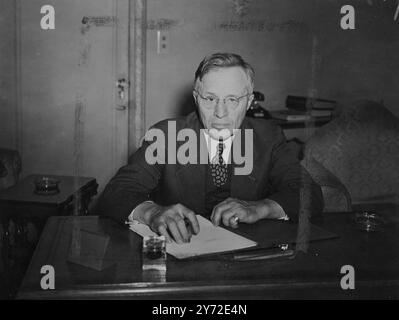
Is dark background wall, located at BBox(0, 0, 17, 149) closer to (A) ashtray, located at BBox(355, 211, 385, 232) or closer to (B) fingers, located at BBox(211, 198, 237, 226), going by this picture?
(B) fingers, located at BBox(211, 198, 237, 226)

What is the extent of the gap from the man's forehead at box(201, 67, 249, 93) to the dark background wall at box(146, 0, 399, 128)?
2.73m

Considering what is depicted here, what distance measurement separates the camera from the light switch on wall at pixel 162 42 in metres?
4.78

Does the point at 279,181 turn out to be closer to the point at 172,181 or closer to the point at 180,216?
the point at 172,181

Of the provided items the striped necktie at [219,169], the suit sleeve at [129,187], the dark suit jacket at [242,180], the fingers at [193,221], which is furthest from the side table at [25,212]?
the fingers at [193,221]

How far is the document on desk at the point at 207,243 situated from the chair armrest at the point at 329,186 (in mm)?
1009

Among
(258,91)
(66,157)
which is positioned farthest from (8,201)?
(258,91)

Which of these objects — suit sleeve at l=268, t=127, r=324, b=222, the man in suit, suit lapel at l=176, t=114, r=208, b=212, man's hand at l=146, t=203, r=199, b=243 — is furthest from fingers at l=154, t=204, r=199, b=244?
suit lapel at l=176, t=114, r=208, b=212

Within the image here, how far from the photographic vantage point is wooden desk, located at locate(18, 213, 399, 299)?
4.25 feet

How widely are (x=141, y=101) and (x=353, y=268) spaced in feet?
12.0

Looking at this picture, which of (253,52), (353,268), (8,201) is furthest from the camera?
(253,52)

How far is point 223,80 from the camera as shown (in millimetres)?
2166

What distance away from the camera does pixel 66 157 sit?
490cm

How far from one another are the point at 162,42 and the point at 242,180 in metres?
2.83

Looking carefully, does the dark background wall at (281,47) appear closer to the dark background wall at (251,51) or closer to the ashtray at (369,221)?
the dark background wall at (251,51)
